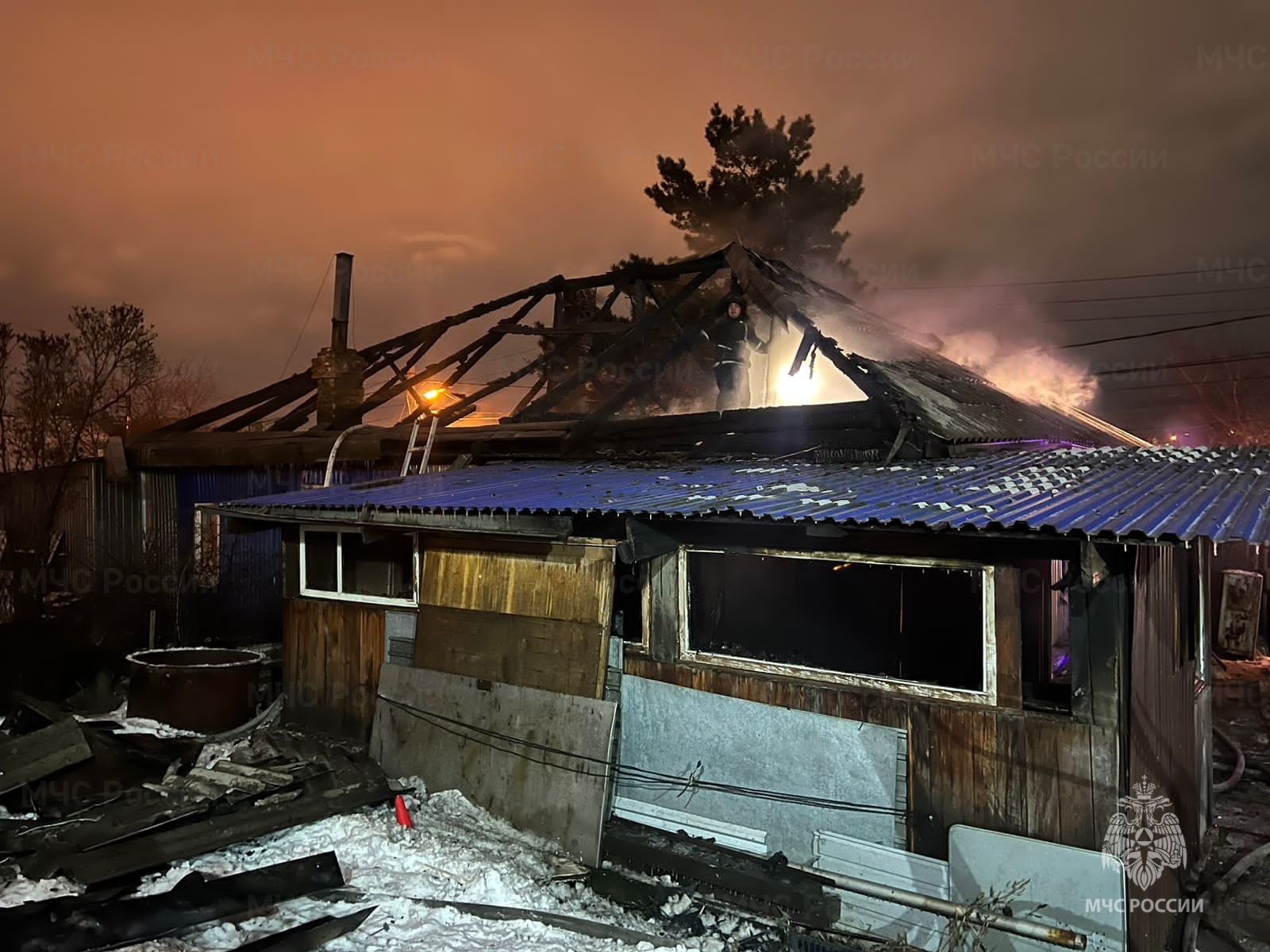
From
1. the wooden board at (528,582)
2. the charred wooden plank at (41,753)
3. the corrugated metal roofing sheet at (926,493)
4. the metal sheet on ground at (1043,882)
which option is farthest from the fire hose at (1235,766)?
the charred wooden plank at (41,753)

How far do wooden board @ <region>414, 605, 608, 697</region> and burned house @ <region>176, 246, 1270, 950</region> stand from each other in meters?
0.03

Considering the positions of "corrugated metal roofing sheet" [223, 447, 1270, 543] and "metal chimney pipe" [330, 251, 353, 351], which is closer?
"corrugated metal roofing sheet" [223, 447, 1270, 543]

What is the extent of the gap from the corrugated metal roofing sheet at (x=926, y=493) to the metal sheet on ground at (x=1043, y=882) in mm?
2453

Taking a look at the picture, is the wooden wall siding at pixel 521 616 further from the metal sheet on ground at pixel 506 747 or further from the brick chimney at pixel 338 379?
the brick chimney at pixel 338 379

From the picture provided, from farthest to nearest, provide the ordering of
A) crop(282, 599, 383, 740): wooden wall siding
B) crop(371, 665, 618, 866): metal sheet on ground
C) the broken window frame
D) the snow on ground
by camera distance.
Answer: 1. crop(282, 599, 383, 740): wooden wall siding
2. crop(371, 665, 618, 866): metal sheet on ground
3. the broken window frame
4. the snow on ground

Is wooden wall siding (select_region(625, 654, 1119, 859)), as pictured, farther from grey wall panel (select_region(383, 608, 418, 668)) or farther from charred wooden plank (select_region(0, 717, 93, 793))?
charred wooden plank (select_region(0, 717, 93, 793))

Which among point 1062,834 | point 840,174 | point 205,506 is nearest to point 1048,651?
point 1062,834

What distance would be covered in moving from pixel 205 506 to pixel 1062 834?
9.51 meters

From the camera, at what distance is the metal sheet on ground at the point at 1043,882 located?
516 cm

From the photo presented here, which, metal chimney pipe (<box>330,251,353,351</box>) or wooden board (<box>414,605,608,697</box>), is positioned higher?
metal chimney pipe (<box>330,251,353,351</box>)

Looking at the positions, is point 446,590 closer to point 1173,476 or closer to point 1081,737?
point 1081,737

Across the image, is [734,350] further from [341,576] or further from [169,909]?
[169,909]

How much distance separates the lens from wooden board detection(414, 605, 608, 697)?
7.50 m

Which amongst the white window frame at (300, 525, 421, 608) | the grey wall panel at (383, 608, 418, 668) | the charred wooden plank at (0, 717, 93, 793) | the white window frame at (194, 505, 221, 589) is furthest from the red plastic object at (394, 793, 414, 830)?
the white window frame at (194, 505, 221, 589)
